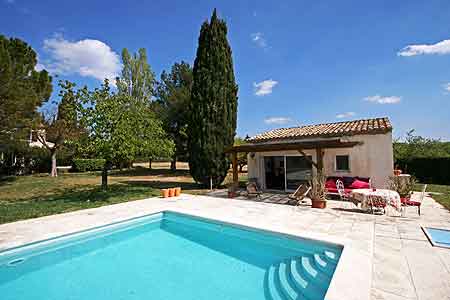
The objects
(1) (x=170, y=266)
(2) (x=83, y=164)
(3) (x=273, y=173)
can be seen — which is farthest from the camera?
(2) (x=83, y=164)

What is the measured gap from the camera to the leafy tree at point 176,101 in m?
28.0

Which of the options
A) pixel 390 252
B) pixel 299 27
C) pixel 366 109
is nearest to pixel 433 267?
pixel 390 252

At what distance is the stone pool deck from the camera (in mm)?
4273

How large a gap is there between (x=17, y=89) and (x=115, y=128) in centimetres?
940

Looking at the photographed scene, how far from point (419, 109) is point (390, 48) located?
26.0ft

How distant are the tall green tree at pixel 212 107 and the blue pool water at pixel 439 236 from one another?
13.7 metres

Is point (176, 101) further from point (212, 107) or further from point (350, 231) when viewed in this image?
point (350, 231)

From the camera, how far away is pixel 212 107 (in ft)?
62.1

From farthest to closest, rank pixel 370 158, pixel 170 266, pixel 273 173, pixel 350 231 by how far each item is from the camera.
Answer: pixel 273 173
pixel 370 158
pixel 350 231
pixel 170 266

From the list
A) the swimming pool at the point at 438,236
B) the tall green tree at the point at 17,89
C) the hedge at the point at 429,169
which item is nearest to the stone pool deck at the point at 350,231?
the swimming pool at the point at 438,236

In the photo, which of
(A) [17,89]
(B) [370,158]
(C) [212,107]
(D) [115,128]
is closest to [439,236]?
(B) [370,158]

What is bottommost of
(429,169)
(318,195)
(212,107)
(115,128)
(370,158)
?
(318,195)

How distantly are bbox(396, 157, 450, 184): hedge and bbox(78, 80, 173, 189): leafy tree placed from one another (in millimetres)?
21089

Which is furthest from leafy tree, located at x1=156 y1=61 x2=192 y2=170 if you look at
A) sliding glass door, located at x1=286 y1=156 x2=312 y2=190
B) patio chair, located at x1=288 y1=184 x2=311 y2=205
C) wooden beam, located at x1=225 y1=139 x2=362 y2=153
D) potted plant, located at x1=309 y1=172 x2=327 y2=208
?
potted plant, located at x1=309 y1=172 x2=327 y2=208
